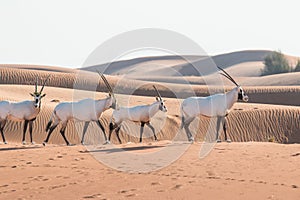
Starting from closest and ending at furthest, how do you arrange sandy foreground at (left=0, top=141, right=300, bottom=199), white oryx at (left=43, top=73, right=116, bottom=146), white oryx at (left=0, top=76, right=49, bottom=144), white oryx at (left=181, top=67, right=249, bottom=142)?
sandy foreground at (left=0, top=141, right=300, bottom=199)
white oryx at (left=181, top=67, right=249, bottom=142)
white oryx at (left=43, top=73, right=116, bottom=146)
white oryx at (left=0, top=76, right=49, bottom=144)

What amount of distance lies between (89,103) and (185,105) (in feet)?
10.1

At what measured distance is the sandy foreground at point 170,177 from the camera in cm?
1031

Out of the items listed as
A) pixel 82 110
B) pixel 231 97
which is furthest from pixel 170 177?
pixel 82 110

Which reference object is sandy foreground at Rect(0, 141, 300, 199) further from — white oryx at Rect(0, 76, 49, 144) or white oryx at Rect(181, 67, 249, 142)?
white oryx at Rect(0, 76, 49, 144)

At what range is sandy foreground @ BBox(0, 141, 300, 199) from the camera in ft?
33.8

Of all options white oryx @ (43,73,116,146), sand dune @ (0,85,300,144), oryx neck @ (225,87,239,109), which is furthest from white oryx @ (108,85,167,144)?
sand dune @ (0,85,300,144)

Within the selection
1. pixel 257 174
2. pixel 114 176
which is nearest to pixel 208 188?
pixel 257 174

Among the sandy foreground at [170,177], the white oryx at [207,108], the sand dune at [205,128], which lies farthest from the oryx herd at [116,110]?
the sand dune at [205,128]

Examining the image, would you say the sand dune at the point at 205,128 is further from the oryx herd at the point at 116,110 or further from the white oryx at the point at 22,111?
the oryx herd at the point at 116,110

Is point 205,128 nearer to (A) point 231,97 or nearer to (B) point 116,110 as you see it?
(B) point 116,110

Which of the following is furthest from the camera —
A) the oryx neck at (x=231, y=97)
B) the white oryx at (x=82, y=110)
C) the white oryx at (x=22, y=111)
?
the white oryx at (x=22, y=111)

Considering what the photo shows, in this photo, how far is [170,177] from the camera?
11.6 metres

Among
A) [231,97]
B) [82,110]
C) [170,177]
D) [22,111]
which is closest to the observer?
[170,177]

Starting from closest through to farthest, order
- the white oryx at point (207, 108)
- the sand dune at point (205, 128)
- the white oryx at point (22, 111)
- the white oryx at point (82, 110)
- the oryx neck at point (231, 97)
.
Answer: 1. the white oryx at point (207, 108)
2. the oryx neck at point (231, 97)
3. the white oryx at point (82, 110)
4. the white oryx at point (22, 111)
5. the sand dune at point (205, 128)
